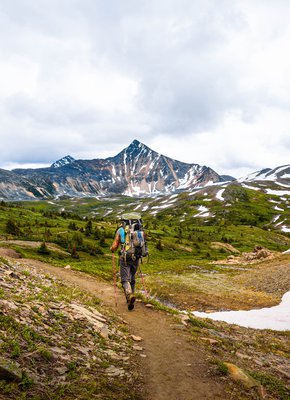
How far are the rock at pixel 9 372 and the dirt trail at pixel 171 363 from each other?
3235 mm

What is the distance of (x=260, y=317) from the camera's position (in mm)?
22016

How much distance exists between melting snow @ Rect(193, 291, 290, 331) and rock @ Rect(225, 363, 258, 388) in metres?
11.2

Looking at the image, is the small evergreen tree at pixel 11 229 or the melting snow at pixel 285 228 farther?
the melting snow at pixel 285 228

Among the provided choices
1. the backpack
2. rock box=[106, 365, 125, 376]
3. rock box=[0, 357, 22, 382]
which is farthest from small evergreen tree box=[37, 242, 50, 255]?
rock box=[0, 357, 22, 382]

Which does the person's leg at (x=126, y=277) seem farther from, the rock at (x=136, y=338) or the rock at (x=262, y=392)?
the rock at (x=262, y=392)

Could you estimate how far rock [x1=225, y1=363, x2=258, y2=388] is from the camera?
29.0 ft

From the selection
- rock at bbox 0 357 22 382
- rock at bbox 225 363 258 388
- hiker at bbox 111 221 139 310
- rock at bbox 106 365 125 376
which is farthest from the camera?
hiker at bbox 111 221 139 310

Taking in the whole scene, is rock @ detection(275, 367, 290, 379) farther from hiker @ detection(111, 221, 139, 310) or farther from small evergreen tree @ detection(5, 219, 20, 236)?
small evergreen tree @ detection(5, 219, 20, 236)

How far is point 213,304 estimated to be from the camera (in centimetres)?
2609

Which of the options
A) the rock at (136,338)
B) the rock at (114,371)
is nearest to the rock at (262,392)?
the rock at (114,371)

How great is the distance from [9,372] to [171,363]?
5290 mm

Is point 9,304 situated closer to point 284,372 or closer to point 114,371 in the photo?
point 114,371

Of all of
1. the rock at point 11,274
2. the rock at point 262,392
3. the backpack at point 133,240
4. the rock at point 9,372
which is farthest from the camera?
the backpack at point 133,240

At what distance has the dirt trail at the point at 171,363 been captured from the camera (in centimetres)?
792
